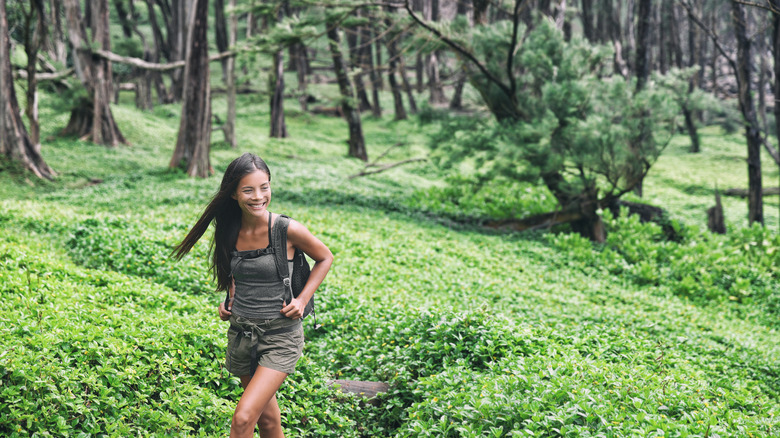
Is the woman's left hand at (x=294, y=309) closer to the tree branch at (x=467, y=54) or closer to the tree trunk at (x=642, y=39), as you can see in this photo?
the tree branch at (x=467, y=54)

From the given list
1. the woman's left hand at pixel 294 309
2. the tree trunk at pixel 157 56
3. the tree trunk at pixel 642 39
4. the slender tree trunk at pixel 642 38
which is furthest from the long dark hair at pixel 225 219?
the tree trunk at pixel 157 56

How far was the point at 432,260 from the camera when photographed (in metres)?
9.05

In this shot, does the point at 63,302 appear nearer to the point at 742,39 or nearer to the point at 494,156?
the point at 494,156

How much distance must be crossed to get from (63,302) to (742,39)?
14.1 metres

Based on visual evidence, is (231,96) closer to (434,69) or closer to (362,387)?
(434,69)

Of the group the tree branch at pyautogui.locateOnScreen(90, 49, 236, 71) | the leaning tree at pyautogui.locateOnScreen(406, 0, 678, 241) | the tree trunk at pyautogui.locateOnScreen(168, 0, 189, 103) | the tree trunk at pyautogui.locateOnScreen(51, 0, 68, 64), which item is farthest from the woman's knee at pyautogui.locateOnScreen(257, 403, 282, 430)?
the tree trunk at pyautogui.locateOnScreen(168, 0, 189, 103)

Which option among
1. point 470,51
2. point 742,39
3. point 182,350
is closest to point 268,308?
point 182,350

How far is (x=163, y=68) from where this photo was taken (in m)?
16.8

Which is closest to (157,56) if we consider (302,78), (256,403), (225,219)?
(302,78)

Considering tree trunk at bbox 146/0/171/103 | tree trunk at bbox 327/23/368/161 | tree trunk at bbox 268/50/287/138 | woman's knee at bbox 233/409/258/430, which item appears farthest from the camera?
tree trunk at bbox 146/0/171/103

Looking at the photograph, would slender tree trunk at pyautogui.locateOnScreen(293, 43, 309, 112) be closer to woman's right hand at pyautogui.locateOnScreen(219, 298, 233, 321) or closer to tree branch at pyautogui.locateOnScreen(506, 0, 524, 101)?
tree branch at pyautogui.locateOnScreen(506, 0, 524, 101)

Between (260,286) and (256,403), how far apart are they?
0.66 m

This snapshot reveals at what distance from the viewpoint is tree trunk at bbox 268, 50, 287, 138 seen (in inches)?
910

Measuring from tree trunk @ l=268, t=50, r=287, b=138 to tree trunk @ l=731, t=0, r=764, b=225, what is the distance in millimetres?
15830
